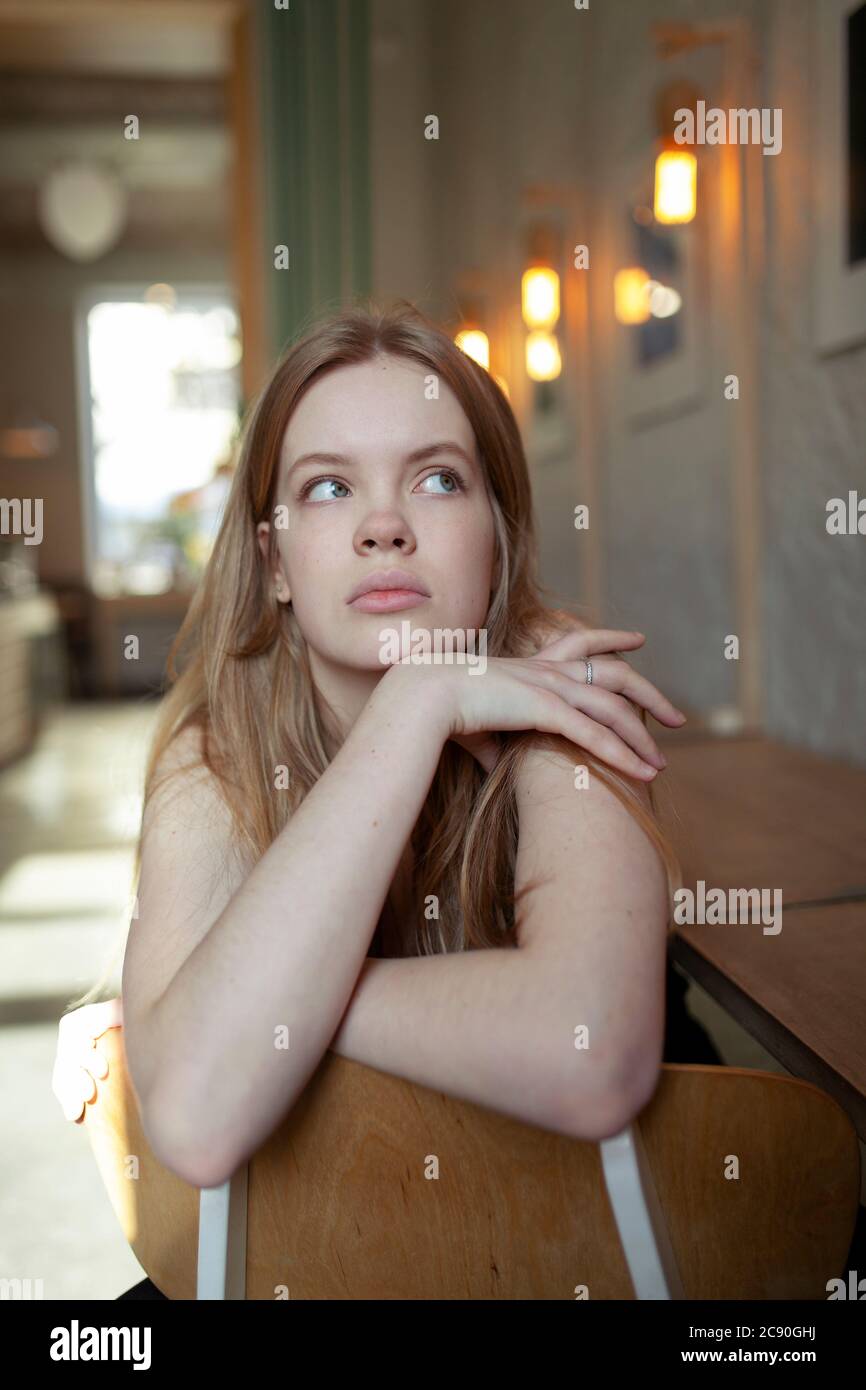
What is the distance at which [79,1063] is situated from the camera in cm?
92

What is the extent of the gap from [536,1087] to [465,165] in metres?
5.03

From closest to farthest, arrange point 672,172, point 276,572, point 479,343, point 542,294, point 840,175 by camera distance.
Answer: point 276,572 → point 840,175 → point 672,172 → point 542,294 → point 479,343

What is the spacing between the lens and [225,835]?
3.54 feet

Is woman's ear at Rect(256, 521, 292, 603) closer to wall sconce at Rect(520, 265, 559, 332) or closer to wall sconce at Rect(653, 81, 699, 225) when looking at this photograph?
wall sconce at Rect(653, 81, 699, 225)

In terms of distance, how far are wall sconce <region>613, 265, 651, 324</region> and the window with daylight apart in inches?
312

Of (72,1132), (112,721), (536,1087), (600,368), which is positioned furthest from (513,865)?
(112,721)

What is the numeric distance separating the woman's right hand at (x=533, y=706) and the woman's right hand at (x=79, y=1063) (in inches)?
14.8

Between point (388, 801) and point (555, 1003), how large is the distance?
21 cm

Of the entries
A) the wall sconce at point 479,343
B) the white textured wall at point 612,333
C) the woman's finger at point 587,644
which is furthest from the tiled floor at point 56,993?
the wall sconce at point 479,343

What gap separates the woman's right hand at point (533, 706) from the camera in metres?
0.99

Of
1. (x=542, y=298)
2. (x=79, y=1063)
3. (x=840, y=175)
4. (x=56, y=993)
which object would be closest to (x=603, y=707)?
(x=79, y=1063)

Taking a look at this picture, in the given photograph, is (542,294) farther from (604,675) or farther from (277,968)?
(277,968)

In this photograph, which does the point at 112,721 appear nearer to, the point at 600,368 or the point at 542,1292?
the point at 600,368

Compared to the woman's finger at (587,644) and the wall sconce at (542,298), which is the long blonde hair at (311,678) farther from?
the wall sconce at (542,298)
